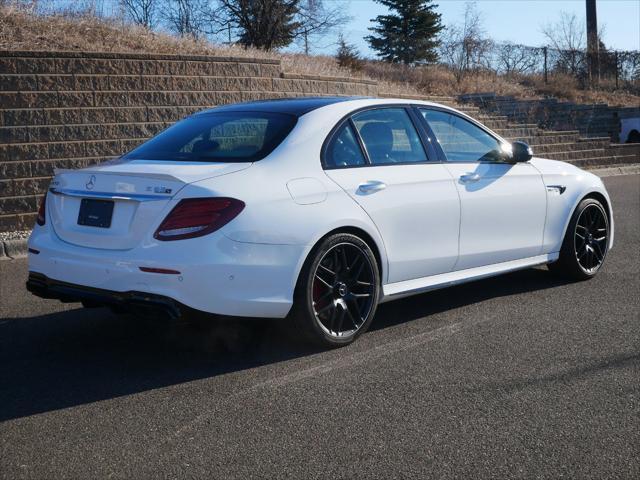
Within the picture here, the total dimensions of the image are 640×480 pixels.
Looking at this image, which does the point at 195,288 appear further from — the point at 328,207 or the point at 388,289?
the point at 388,289

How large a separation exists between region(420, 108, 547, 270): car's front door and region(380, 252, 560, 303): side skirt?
47mm

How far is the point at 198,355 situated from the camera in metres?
5.06

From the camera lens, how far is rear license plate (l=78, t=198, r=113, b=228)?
15.7 feet

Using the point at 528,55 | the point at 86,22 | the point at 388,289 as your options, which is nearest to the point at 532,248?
the point at 388,289

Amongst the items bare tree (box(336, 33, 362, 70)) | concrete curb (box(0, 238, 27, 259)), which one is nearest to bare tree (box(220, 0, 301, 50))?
bare tree (box(336, 33, 362, 70))

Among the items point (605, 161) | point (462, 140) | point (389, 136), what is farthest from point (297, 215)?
point (605, 161)

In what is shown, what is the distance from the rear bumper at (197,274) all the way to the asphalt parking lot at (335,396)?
43cm

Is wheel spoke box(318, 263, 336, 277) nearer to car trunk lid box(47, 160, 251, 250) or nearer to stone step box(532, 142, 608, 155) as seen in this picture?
car trunk lid box(47, 160, 251, 250)

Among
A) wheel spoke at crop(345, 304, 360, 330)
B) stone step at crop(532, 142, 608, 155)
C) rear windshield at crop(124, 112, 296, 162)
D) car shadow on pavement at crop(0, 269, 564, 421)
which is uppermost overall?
rear windshield at crop(124, 112, 296, 162)

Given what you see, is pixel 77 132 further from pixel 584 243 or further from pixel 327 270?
pixel 327 270

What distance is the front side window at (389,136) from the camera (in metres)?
5.59

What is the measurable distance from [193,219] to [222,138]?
0.99 metres

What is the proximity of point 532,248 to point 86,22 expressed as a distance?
1046 cm

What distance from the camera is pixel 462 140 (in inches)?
251
